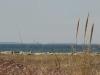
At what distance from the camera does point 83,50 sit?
19.4ft

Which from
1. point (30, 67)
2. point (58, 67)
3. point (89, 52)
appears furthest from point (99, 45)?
point (30, 67)

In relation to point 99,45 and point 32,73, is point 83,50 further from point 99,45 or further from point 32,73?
point 32,73

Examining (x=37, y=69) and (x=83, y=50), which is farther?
(x=83, y=50)

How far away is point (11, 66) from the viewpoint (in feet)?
18.3

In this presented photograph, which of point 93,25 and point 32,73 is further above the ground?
point 93,25

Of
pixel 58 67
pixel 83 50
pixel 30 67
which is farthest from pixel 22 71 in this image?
pixel 83 50

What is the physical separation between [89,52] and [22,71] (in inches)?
36.4

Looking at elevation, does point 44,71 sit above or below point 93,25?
below

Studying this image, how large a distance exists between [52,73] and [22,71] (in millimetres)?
385

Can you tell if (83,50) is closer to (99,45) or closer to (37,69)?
(99,45)

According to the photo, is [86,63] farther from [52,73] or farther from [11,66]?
[11,66]

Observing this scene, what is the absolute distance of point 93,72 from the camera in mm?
5859

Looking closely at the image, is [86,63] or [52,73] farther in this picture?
[86,63]

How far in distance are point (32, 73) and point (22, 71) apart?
0.16 meters
